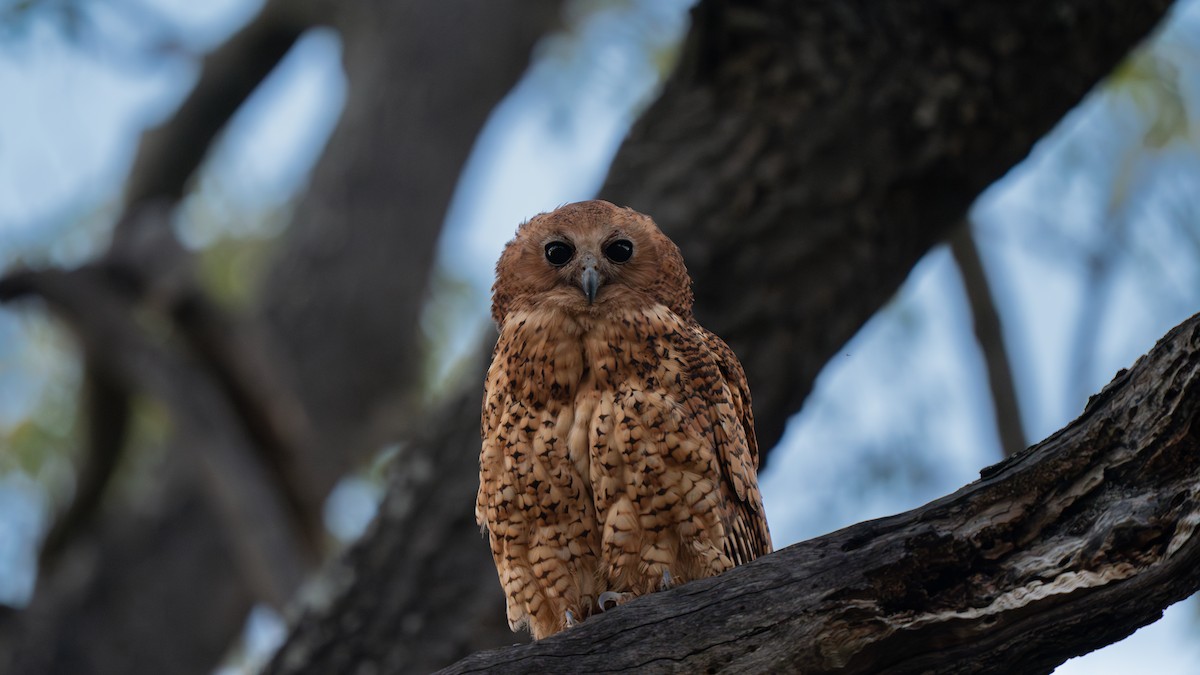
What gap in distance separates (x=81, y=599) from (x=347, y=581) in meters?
4.32

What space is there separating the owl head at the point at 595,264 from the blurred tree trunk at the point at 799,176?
2.81ft

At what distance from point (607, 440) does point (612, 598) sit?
0.47m

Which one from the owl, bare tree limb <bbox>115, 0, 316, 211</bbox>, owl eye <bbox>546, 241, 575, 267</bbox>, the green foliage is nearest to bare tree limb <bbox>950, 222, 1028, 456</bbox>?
the green foliage

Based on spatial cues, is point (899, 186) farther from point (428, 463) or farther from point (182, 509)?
point (182, 509)

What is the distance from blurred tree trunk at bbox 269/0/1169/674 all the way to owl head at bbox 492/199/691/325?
2.81ft

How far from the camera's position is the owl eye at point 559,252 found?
4.11 metres

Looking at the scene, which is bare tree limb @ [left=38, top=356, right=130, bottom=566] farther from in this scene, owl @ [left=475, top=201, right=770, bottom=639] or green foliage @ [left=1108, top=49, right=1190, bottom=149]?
green foliage @ [left=1108, top=49, right=1190, bottom=149]

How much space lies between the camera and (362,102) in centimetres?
1059

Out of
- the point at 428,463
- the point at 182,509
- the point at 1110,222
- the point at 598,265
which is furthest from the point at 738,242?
the point at 182,509

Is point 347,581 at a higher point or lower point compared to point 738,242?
lower

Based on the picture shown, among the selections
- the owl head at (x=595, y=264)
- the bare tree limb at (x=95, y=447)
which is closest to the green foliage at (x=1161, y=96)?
the owl head at (x=595, y=264)

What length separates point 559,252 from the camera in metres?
4.11

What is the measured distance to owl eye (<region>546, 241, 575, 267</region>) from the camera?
4.11 metres

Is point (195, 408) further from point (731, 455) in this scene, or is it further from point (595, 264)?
point (731, 455)
